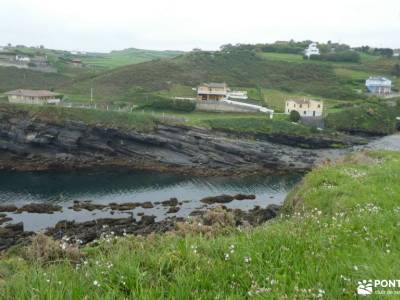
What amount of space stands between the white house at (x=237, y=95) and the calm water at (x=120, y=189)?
37.1 metres

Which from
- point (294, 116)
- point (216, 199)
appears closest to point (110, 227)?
point (216, 199)

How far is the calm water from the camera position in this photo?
34625 mm

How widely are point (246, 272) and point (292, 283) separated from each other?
21.7 inches

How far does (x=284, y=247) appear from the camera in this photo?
5258mm

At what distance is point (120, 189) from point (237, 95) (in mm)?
47909

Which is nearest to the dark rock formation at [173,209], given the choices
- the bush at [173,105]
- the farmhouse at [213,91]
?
the bush at [173,105]

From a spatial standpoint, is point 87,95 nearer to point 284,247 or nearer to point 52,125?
point 52,125

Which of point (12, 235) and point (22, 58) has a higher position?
point (22, 58)

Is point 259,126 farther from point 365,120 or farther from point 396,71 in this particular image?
point 396,71

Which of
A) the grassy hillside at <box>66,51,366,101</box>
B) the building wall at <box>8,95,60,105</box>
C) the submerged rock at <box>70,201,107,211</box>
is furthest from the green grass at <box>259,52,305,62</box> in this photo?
the submerged rock at <box>70,201,107,211</box>

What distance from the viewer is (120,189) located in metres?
42.2

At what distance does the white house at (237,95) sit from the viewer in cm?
8288

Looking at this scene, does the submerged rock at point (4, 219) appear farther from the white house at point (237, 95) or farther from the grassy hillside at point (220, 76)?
the white house at point (237, 95)

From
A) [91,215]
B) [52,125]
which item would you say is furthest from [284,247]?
[52,125]
